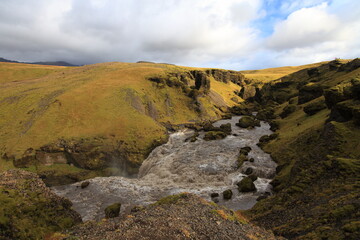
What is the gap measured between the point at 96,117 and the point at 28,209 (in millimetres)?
45582

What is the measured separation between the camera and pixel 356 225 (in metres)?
→ 14.1

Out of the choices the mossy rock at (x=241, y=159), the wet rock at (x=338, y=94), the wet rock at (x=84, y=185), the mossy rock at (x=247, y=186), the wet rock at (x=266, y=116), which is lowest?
the wet rock at (x=84, y=185)

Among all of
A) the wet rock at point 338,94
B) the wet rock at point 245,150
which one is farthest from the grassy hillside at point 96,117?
the wet rock at point 338,94

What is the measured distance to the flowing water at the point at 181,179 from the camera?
33.8 metres

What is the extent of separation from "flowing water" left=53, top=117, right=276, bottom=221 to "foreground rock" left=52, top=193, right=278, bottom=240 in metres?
11.6

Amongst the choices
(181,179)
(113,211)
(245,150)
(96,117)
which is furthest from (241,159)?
(96,117)

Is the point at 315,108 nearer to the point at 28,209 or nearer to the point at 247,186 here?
the point at 247,186

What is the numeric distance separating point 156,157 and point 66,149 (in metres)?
21.0

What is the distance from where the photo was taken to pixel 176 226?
54.6 feet

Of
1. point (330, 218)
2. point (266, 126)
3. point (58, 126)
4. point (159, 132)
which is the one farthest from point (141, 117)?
point (330, 218)

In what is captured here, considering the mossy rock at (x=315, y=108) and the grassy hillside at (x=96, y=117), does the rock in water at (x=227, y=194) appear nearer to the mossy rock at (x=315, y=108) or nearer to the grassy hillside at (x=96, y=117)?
the grassy hillside at (x=96, y=117)

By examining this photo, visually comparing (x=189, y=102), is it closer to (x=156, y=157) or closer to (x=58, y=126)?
(x=156, y=157)

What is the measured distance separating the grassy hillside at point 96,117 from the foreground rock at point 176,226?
30.8 metres

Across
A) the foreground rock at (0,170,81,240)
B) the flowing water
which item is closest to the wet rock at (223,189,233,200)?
the flowing water
